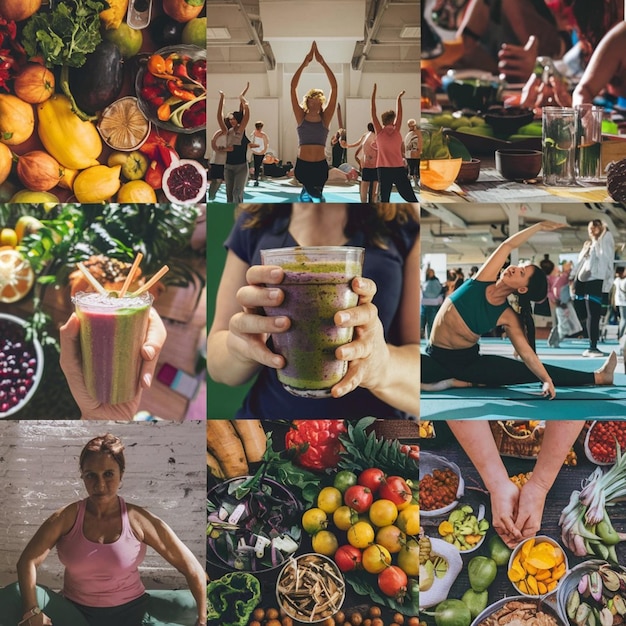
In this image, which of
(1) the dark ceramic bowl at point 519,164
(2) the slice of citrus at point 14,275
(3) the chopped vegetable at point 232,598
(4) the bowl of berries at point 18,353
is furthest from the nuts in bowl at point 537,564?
(2) the slice of citrus at point 14,275

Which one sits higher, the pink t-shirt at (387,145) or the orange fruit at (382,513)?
the pink t-shirt at (387,145)

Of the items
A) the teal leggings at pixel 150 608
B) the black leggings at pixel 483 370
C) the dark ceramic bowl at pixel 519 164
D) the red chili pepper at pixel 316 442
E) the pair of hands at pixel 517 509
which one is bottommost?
the teal leggings at pixel 150 608

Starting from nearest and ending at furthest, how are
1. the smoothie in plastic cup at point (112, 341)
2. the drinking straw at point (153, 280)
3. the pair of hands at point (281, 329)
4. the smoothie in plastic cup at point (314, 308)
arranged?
1. the smoothie in plastic cup at point (314, 308)
2. the pair of hands at point (281, 329)
3. the smoothie in plastic cup at point (112, 341)
4. the drinking straw at point (153, 280)

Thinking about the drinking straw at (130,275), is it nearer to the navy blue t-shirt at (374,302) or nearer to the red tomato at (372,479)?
the navy blue t-shirt at (374,302)

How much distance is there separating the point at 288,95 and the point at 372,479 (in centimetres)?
142

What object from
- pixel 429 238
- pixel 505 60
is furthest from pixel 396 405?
pixel 505 60

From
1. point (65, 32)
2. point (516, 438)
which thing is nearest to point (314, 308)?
point (516, 438)

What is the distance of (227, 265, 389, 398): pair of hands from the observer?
8.77 ft

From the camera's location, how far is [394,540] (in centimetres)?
305

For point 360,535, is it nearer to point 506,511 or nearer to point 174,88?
point 506,511

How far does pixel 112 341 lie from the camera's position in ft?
9.76

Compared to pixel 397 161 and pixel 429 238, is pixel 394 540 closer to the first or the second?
pixel 429 238

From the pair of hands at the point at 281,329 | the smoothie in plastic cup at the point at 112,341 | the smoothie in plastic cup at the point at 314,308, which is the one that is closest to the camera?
the smoothie in plastic cup at the point at 314,308

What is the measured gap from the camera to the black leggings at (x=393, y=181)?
3.04 m
